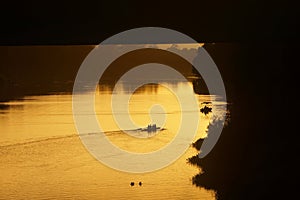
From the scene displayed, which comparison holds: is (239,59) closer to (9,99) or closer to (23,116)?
(23,116)

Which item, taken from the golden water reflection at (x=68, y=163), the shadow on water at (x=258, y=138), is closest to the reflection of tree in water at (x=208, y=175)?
the shadow on water at (x=258, y=138)

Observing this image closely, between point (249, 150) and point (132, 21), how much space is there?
2320 cm

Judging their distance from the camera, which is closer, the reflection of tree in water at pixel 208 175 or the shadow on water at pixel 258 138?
the shadow on water at pixel 258 138

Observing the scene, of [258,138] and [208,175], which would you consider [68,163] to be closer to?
[208,175]

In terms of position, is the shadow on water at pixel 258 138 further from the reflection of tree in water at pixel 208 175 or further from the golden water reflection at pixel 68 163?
the golden water reflection at pixel 68 163

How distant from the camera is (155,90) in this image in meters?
79.5

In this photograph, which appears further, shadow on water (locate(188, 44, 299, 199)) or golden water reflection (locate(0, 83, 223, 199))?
golden water reflection (locate(0, 83, 223, 199))

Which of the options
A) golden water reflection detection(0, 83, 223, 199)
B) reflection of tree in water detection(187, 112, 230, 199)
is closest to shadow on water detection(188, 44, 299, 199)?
reflection of tree in water detection(187, 112, 230, 199)

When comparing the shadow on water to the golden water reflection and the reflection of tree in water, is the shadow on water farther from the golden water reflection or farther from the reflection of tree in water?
the golden water reflection

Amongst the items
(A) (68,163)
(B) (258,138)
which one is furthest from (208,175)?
(A) (68,163)

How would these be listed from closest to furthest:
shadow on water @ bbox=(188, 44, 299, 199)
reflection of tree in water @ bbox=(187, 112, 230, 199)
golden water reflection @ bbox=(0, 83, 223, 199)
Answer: shadow on water @ bbox=(188, 44, 299, 199) → reflection of tree in water @ bbox=(187, 112, 230, 199) → golden water reflection @ bbox=(0, 83, 223, 199)

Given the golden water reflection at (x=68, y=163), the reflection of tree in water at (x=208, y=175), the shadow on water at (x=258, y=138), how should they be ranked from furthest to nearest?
the golden water reflection at (x=68, y=163)
the reflection of tree in water at (x=208, y=175)
the shadow on water at (x=258, y=138)

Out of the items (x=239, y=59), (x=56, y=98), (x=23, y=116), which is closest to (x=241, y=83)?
(x=239, y=59)

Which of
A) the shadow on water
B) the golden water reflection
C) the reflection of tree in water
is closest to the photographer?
the shadow on water
